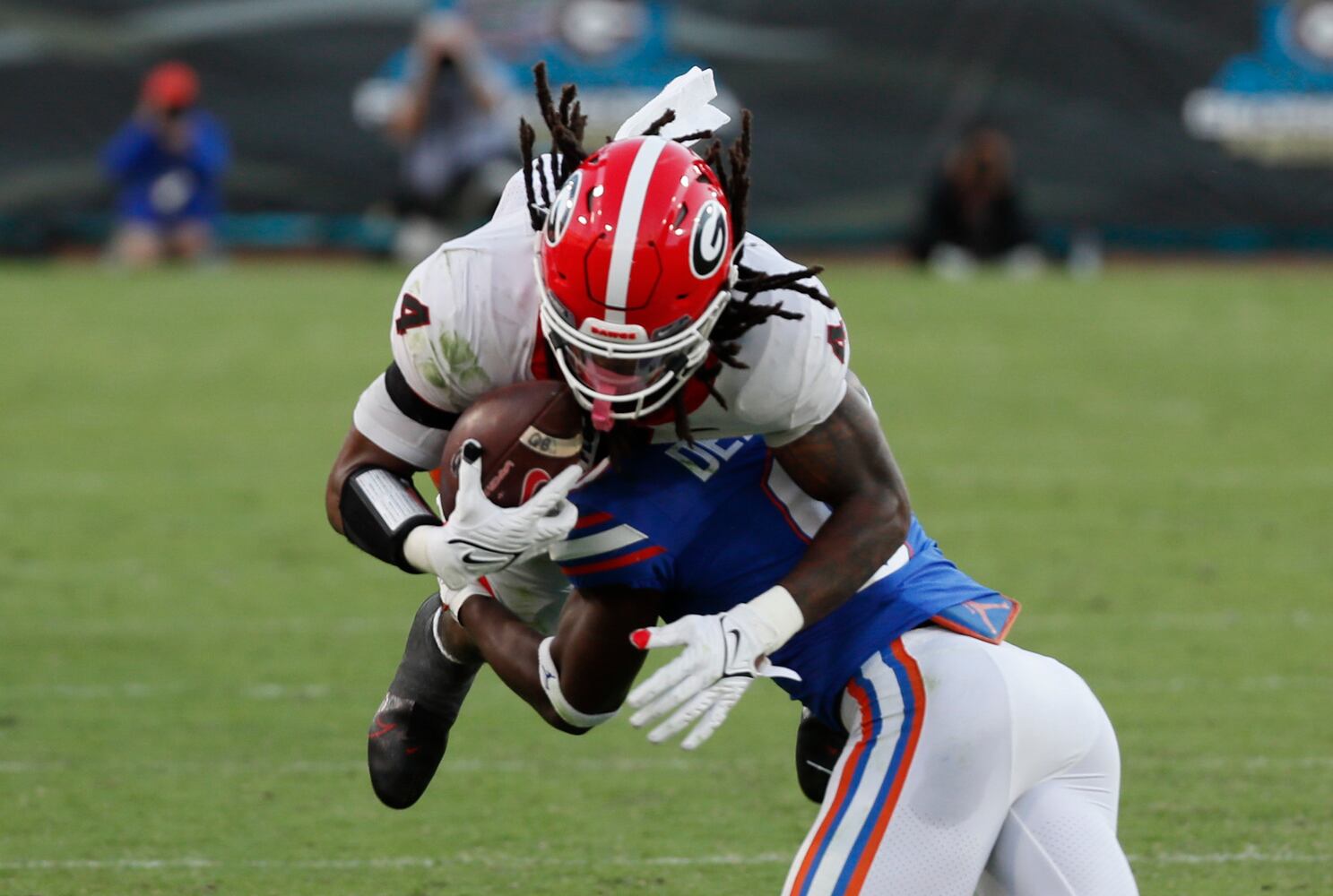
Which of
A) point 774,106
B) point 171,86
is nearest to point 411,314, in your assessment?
point 171,86

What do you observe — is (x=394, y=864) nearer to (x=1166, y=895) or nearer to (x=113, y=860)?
(x=113, y=860)

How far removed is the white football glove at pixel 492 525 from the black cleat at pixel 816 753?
0.72 m

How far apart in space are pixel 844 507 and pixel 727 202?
489mm

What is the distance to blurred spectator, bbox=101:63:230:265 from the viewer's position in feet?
40.2

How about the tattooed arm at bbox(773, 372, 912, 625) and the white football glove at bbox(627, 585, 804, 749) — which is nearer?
the white football glove at bbox(627, 585, 804, 749)

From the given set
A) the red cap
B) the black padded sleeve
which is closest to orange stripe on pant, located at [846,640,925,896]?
the black padded sleeve

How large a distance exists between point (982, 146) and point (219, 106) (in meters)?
4.72

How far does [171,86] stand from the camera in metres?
12.2

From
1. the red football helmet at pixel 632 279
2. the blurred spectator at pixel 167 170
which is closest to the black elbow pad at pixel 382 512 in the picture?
the red football helmet at pixel 632 279

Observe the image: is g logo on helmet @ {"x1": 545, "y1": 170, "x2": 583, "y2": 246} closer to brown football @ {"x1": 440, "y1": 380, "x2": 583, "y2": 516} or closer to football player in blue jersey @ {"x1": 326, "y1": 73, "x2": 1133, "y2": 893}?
football player in blue jersey @ {"x1": 326, "y1": 73, "x2": 1133, "y2": 893}

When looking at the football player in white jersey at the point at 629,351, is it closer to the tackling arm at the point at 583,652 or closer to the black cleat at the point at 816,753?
the tackling arm at the point at 583,652

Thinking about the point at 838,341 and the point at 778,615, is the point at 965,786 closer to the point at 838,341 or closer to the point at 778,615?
the point at 778,615

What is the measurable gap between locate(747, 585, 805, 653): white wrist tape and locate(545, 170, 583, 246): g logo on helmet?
604 mm

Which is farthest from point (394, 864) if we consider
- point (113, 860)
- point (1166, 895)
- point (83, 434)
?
point (83, 434)
